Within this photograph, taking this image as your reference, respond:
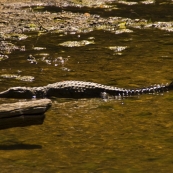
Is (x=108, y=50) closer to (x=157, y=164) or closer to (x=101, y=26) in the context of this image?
(x=101, y=26)

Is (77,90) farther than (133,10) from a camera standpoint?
No

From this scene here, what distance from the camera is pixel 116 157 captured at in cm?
637

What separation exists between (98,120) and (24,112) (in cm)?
164

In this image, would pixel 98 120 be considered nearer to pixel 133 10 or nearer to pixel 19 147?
pixel 19 147

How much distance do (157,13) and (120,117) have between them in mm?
8894

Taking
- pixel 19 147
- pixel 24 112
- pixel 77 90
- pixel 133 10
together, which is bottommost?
pixel 19 147

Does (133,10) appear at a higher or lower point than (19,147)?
higher

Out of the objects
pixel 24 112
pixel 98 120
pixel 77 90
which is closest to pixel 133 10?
pixel 77 90

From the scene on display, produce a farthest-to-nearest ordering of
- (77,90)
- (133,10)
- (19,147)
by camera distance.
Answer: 1. (133,10)
2. (77,90)
3. (19,147)

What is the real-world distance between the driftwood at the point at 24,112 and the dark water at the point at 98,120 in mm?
355

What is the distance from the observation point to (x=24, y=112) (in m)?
6.25

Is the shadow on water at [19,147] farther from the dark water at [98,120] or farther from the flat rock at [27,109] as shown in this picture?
the flat rock at [27,109]

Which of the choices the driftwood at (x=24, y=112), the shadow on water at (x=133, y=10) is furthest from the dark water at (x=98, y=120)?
the shadow on water at (x=133, y=10)

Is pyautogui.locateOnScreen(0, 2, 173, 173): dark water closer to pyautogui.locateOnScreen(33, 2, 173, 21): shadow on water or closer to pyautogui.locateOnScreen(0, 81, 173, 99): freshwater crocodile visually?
pyautogui.locateOnScreen(0, 81, 173, 99): freshwater crocodile
